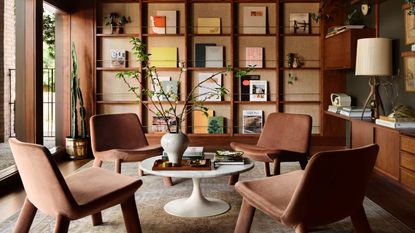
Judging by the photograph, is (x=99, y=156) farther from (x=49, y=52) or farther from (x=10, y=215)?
(x=49, y=52)

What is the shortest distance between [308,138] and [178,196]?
1298 mm

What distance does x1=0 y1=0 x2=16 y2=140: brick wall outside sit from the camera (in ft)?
18.5

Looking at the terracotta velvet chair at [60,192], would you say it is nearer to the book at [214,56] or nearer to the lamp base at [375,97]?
the lamp base at [375,97]

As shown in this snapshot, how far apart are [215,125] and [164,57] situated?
1184 mm

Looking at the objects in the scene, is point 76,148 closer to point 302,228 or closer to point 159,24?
point 159,24

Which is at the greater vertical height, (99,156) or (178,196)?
(99,156)

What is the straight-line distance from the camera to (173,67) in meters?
5.82

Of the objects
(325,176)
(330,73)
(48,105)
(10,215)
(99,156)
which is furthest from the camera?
(48,105)

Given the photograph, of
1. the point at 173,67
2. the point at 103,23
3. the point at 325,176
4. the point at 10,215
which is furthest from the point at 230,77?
the point at 325,176

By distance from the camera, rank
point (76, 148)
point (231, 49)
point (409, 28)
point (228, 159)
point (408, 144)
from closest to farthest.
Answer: point (228, 159) < point (408, 144) < point (409, 28) < point (76, 148) < point (231, 49)

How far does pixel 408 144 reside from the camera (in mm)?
3500

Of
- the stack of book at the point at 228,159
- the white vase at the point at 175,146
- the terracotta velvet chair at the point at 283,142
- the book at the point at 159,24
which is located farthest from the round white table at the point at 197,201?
the book at the point at 159,24

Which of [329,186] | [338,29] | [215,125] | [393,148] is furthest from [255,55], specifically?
[329,186]

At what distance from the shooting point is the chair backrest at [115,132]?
158 inches
